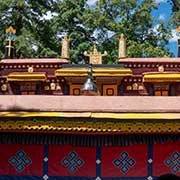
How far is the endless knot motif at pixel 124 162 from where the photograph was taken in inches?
280

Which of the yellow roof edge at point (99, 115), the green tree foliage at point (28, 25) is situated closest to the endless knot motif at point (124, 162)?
the yellow roof edge at point (99, 115)

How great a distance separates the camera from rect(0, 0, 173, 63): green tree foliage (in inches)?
993

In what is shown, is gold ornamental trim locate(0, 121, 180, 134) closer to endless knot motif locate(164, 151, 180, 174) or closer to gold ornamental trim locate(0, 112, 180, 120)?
gold ornamental trim locate(0, 112, 180, 120)

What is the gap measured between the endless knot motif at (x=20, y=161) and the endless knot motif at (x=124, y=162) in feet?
5.08

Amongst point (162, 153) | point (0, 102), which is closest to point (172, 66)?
point (162, 153)

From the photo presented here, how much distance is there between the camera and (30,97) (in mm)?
7070

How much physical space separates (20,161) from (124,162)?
184 cm

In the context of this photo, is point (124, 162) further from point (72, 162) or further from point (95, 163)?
point (72, 162)

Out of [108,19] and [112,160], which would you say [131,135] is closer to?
[112,160]

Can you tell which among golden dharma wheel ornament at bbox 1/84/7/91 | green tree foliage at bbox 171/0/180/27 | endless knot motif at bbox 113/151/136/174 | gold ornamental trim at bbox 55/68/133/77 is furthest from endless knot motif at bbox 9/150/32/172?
green tree foliage at bbox 171/0/180/27

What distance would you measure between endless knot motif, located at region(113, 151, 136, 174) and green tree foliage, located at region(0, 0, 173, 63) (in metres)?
17.9

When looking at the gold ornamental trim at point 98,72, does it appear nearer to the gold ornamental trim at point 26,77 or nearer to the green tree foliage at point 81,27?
the gold ornamental trim at point 26,77

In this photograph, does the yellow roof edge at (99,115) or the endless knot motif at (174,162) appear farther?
the endless knot motif at (174,162)

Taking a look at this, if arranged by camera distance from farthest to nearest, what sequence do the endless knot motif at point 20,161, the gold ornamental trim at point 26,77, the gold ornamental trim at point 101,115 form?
1. the gold ornamental trim at point 26,77
2. the endless knot motif at point 20,161
3. the gold ornamental trim at point 101,115
